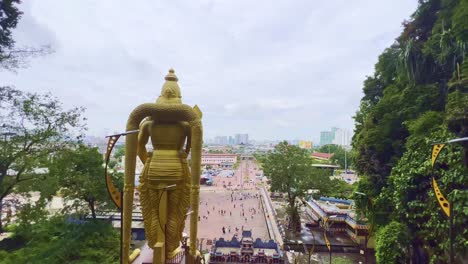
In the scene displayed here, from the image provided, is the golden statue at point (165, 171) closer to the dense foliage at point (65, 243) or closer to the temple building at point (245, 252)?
the dense foliage at point (65, 243)

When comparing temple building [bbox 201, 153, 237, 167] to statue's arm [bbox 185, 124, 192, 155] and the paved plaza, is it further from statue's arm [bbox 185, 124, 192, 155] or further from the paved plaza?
statue's arm [bbox 185, 124, 192, 155]

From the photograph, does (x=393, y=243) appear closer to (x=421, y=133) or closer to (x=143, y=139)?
(x=421, y=133)

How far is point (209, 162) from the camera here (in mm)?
93438

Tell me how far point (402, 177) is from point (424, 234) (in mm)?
2221

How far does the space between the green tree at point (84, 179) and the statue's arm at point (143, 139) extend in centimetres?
755

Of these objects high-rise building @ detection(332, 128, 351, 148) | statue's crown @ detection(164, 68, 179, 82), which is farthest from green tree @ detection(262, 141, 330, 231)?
high-rise building @ detection(332, 128, 351, 148)

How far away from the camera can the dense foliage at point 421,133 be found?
9734mm

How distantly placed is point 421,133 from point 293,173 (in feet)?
34.4

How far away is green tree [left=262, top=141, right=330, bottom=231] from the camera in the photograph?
842 inches

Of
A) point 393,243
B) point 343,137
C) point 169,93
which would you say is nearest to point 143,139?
point 169,93

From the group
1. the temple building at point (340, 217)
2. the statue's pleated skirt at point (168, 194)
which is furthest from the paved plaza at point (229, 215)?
the statue's pleated skirt at point (168, 194)

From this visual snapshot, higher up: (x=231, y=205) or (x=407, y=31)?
(x=407, y=31)

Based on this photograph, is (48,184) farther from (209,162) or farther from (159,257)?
(209,162)

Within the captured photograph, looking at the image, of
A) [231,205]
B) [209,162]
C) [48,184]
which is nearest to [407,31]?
[48,184]
